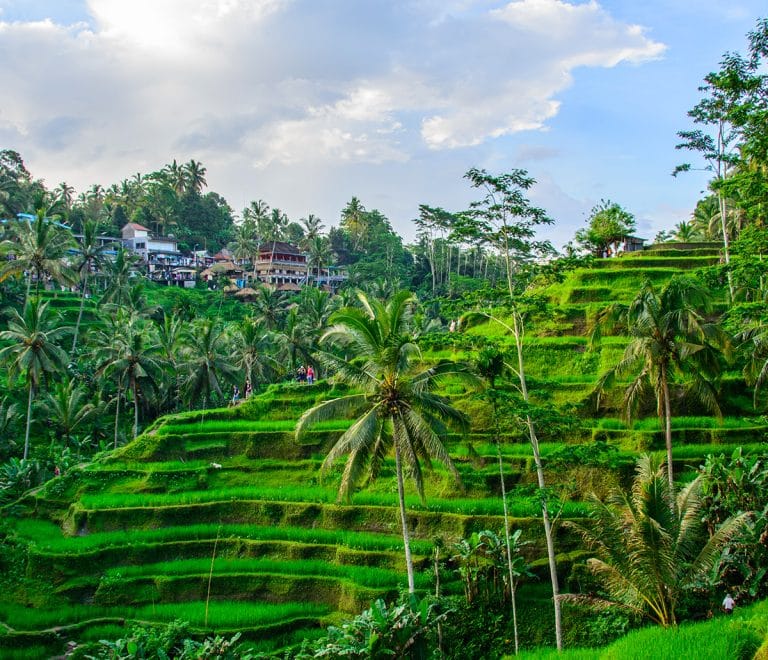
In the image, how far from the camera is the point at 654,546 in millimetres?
13852

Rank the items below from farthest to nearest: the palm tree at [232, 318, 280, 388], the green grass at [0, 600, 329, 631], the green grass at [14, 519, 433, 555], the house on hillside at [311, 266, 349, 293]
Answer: the house on hillside at [311, 266, 349, 293]
the palm tree at [232, 318, 280, 388]
the green grass at [14, 519, 433, 555]
the green grass at [0, 600, 329, 631]

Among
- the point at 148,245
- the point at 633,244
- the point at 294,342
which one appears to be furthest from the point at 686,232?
the point at 148,245

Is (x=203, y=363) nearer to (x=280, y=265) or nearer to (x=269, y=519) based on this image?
(x=269, y=519)

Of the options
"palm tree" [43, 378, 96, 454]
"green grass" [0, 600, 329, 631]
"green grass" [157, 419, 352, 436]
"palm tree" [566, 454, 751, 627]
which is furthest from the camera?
"palm tree" [43, 378, 96, 454]

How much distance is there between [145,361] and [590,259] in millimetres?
25646

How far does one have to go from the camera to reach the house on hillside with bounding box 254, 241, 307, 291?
84.8m

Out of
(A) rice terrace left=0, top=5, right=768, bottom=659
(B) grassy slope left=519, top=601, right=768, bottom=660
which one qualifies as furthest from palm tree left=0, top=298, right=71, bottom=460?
(B) grassy slope left=519, top=601, right=768, bottom=660

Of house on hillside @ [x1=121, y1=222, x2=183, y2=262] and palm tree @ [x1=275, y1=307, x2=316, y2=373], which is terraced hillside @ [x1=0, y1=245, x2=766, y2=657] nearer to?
palm tree @ [x1=275, y1=307, x2=316, y2=373]

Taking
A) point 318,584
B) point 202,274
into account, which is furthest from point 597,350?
point 202,274

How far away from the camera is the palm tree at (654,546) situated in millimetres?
14055

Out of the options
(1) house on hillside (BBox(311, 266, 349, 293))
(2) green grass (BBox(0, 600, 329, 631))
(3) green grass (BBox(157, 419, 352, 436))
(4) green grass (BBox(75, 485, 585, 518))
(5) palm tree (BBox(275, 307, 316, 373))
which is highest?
(1) house on hillside (BBox(311, 266, 349, 293))

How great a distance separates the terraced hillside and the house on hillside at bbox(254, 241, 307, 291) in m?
55.7

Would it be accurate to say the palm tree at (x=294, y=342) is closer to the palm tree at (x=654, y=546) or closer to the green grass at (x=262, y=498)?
the green grass at (x=262, y=498)

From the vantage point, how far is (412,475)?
18.7 metres
